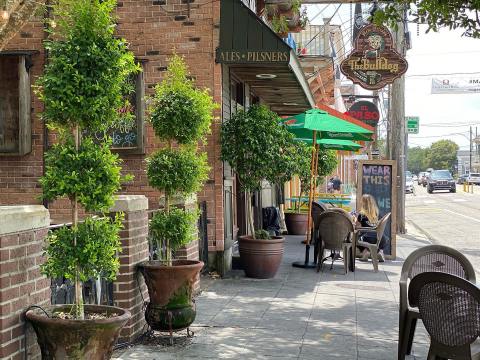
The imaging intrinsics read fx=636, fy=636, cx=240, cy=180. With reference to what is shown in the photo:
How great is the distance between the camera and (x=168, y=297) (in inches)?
235

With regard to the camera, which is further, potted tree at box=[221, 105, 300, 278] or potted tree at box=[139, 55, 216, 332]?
potted tree at box=[221, 105, 300, 278]

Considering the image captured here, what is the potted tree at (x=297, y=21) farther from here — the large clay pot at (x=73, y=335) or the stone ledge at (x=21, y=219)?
the large clay pot at (x=73, y=335)

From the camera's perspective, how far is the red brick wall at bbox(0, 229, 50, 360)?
3850 millimetres

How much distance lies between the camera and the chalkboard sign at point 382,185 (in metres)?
12.4

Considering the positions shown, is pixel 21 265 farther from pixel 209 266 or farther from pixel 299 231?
pixel 299 231

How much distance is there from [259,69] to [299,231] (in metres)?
6.98

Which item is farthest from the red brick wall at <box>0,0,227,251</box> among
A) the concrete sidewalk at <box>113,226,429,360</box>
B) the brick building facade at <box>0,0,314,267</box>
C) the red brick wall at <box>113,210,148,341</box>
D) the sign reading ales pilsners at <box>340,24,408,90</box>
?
the sign reading ales pilsners at <box>340,24,408,90</box>

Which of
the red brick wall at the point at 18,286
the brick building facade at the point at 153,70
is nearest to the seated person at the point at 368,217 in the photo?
the brick building facade at the point at 153,70

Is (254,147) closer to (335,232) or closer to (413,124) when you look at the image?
(335,232)

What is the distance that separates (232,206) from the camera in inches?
439

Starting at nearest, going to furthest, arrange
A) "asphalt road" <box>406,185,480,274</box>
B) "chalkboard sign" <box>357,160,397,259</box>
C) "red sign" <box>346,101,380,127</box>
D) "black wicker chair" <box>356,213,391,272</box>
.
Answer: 1. "black wicker chair" <box>356,213,391,272</box>
2. "chalkboard sign" <box>357,160,397,259</box>
3. "asphalt road" <box>406,185,480,274</box>
4. "red sign" <box>346,101,380,127</box>

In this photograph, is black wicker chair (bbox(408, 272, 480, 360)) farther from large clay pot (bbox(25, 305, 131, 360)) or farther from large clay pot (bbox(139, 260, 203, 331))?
large clay pot (bbox(139, 260, 203, 331))

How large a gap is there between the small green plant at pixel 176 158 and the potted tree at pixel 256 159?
232 centimetres

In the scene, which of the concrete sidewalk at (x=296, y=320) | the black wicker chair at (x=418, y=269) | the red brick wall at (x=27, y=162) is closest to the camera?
the black wicker chair at (x=418, y=269)
